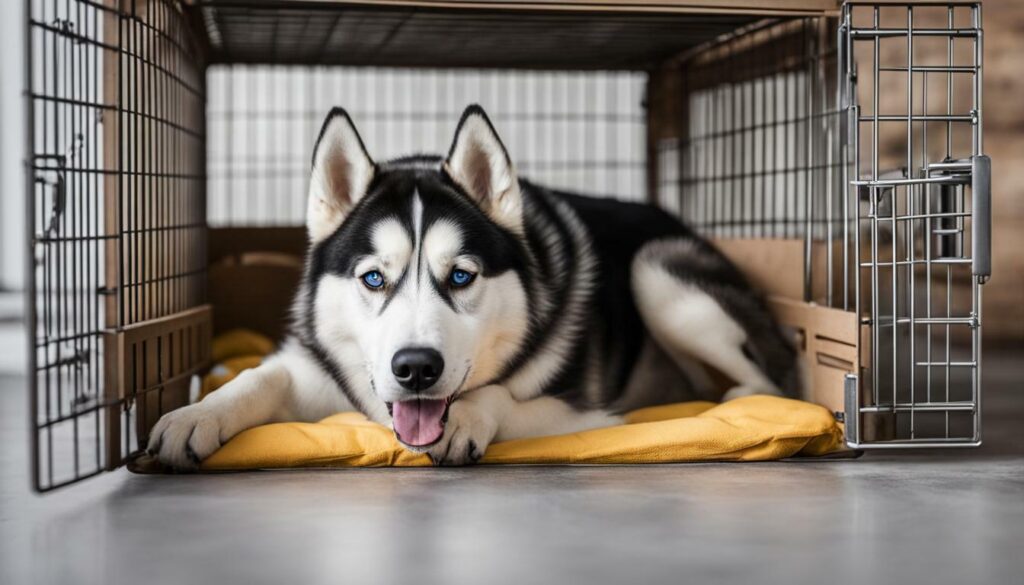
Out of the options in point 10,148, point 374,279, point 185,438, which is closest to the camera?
point 185,438

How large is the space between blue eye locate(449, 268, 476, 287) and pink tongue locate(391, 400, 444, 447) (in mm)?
273

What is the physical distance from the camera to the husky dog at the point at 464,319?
2.42m

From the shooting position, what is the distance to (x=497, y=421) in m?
2.60

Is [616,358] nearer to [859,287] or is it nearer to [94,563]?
[859,287]

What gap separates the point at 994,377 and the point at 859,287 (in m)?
2.03

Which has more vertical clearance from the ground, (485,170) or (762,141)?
(762,141)

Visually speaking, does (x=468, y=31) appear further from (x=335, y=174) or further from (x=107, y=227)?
(x=107, y=227)

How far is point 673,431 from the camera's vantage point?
8.48ft

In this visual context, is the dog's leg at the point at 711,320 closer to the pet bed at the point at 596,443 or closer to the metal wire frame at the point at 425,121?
the pet bed at the point at 596,443

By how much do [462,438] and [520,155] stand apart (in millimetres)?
2436

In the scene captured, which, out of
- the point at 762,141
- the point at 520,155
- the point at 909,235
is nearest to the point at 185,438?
the point at 909,235

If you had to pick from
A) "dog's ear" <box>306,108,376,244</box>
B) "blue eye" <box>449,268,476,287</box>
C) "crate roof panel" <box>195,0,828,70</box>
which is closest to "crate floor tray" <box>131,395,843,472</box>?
"blue eye" <box>449,268,476,287</box>

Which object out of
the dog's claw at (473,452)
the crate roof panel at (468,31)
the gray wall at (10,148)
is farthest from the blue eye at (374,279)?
the gray wall at (10,148)

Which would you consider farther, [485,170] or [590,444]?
[485,170]
